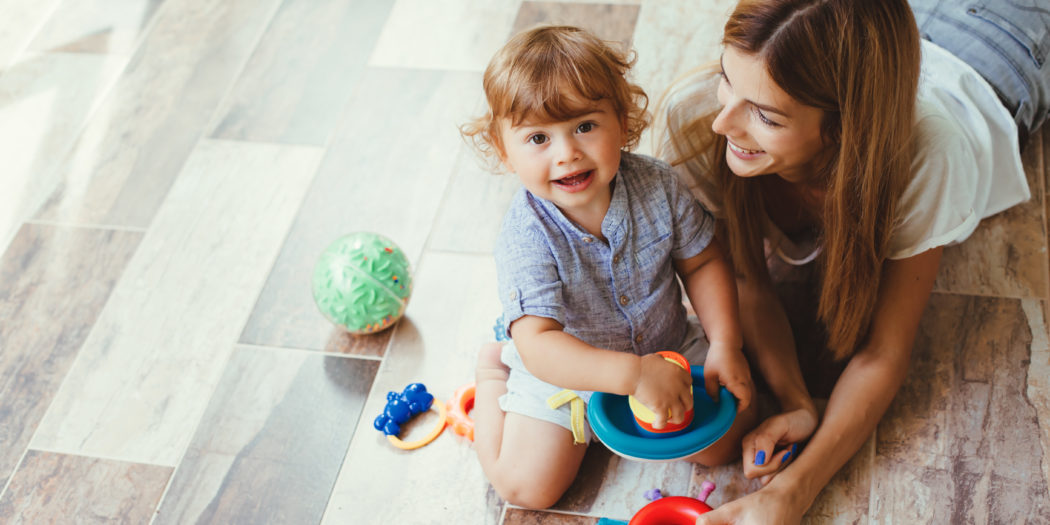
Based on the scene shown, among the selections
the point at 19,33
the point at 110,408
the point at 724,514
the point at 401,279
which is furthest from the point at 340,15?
the point at 724,514

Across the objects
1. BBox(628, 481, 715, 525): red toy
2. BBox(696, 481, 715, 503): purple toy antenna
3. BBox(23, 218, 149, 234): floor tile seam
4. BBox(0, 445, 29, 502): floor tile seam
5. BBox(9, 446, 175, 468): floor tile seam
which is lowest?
BBox(0, 445, 29, 502): floor tile seam

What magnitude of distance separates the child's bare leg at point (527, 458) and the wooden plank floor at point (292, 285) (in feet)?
0.12

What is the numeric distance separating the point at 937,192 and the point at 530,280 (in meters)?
0.53

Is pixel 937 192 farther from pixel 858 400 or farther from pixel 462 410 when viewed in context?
pixel 462 410

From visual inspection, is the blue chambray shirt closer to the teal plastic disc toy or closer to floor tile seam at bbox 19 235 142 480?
the teal plastic disc toy

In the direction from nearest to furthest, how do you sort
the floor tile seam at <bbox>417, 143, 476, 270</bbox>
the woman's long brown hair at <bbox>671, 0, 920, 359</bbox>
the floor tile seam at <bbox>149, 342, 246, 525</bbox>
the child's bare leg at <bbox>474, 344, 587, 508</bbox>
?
the woman's long brown hair at <bbox>671, 0, 920, 359</bbox>, the child's bare leg at <bbox>474, 344, 587, 508</bbox>, the floor tile seam at <bbox>149, 342, 246, 525</bbox>, the floor tile seam at <bbox>417, 143, 476, 270</bbox>

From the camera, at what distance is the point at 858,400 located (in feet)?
4.28

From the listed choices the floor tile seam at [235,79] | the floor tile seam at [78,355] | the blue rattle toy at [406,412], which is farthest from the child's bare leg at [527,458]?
the floor tile seam at [235,79]

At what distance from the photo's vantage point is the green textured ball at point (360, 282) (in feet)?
4.85

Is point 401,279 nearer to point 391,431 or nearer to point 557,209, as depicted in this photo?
point 391,431

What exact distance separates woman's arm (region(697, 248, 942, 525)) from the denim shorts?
37 centimetres

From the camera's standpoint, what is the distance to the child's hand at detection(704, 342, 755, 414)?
1260 millimetres

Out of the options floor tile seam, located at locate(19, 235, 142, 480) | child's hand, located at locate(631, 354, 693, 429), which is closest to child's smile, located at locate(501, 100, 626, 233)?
child's hand, located at locate(631, 354, 693, 429)

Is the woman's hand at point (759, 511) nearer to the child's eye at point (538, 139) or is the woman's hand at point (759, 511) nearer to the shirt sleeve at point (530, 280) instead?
the shirt sleeve at point (530, 280)
